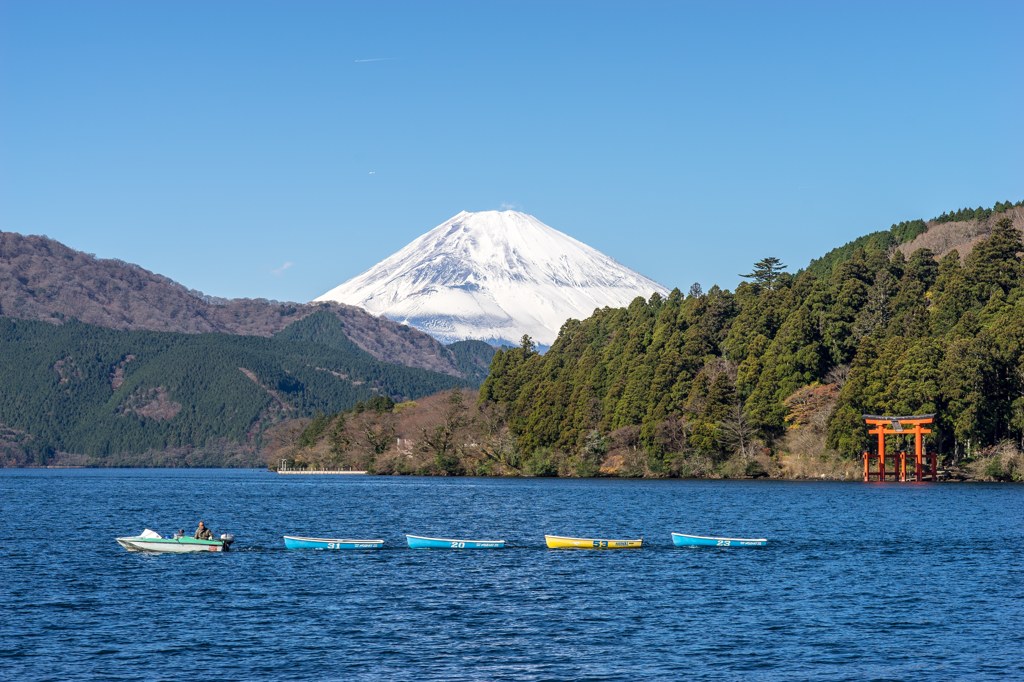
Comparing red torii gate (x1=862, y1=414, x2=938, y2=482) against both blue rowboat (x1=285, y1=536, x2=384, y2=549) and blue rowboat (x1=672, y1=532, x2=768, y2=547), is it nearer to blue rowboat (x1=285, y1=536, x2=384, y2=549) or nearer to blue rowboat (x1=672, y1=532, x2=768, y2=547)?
blue rowboat (x1=672, y1=532, x2=768, y2=547)

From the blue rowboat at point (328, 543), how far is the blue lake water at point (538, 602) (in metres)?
0.63

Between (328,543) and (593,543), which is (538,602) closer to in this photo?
(593,543)

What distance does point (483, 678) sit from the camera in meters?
31.6

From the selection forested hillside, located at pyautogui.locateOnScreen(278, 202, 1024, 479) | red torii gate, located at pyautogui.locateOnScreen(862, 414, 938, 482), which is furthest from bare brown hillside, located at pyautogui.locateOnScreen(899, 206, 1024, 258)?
red torii gate, located at pyautogui.locateOnScreen(862, 414, 938, 482)

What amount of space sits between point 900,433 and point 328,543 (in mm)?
61495

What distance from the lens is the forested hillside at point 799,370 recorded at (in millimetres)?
107375

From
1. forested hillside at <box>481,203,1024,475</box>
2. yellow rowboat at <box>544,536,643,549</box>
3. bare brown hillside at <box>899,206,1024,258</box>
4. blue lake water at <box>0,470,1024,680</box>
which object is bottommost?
blue lake water at <box>0,470,1024,680</box>

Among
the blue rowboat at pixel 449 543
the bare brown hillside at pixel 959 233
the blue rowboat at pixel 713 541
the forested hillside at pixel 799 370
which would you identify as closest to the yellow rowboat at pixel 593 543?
the blue rowboat at pixel 713 541

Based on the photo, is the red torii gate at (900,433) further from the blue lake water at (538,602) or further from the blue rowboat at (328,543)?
the blue rowboat at (328,543)

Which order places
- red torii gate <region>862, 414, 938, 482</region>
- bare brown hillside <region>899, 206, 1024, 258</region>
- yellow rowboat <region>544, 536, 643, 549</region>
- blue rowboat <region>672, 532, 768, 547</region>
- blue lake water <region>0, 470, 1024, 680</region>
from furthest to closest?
bare brown hillside <region>899, 206, 1024, 258</region>
red torii gate <region>862, 414, 938, 482</region>
blue rowboat <region>672, 532, 768, 547</region>
yellow rowboat <region>544, 536, 643, 549</region>
blue lake water <region>0, 470, 1024, 680</region>

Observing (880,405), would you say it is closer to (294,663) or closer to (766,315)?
(766,315)

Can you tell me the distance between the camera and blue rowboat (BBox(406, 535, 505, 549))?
196 ft

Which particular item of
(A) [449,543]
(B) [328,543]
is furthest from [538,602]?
(B) [328,543]

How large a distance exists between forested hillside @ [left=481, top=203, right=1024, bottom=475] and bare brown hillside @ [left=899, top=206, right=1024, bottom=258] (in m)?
38.8
